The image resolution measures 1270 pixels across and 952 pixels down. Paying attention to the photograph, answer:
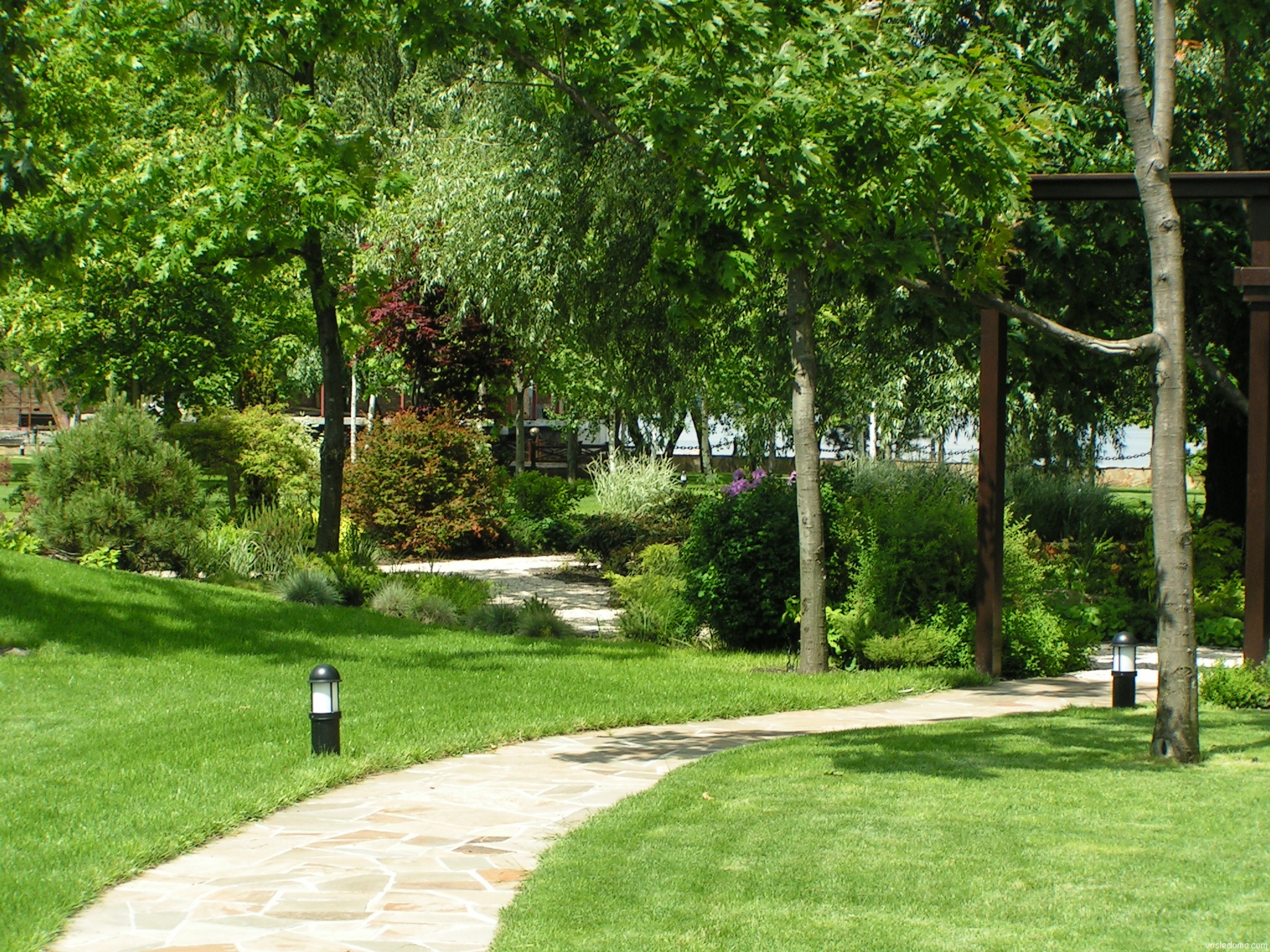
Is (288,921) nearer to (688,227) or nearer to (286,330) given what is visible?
(688,227)

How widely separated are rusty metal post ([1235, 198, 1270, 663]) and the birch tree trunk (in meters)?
3.47

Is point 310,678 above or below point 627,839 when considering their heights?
above

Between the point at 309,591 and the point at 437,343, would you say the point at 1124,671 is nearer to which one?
the point at 309,591

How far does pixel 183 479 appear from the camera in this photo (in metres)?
15.2

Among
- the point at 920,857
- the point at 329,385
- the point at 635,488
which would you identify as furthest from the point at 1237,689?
the point at 635,488

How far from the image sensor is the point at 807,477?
35.2 feet

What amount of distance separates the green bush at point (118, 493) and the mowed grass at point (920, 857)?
968 cm

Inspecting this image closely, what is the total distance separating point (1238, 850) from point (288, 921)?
3.80 m

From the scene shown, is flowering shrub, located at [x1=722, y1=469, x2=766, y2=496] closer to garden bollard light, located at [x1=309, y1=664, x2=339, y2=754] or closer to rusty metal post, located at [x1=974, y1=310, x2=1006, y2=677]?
rusty metal post, located at [x1=974, y1=310, x2=1006, y2=677]

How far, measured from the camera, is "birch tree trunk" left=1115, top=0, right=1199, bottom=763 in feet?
22.1

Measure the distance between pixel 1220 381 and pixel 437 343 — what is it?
14082 millimetres

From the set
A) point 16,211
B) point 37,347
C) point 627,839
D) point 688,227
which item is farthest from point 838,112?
point 37,347

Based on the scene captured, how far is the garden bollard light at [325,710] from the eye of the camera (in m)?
7.08

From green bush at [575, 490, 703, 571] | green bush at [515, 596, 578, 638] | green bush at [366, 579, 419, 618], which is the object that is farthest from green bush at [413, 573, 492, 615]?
green bush at [575, 490, 703, 571]
